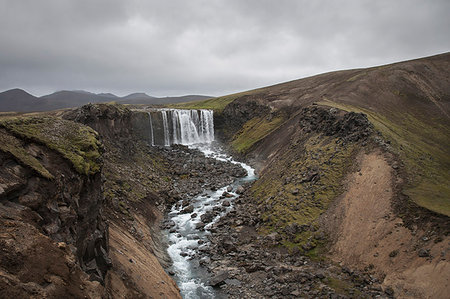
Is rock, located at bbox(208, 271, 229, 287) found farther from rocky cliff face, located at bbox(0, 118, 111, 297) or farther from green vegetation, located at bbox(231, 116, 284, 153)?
green vegetation, located at bbox(231, 116, 284, 153)

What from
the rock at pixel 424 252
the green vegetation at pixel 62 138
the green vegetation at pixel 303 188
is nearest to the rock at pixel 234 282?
the green vegetation at pixel 303 188

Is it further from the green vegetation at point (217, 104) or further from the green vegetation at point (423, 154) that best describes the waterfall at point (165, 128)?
the green vegetation at point (423, 154)

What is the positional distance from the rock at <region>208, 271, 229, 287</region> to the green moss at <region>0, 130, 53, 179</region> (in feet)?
51.5

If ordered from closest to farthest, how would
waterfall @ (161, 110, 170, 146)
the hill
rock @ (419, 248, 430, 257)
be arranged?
rock @ (419, 248, 430, 257), the hill, waterfall @ (161, 110, 170, 146)

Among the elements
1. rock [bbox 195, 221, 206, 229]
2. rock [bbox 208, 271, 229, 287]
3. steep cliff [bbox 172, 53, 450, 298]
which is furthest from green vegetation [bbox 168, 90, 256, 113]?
rock [bbox 208, 271, 229, 287]

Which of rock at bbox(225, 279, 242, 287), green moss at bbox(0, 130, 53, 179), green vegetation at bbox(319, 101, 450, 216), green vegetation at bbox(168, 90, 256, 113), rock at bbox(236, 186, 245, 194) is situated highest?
green vegetation at bbox(168, 90, 256, 113)

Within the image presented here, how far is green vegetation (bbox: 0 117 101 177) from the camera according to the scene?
519 inches

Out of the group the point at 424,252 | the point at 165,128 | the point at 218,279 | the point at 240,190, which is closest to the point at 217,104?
the point at 165,128

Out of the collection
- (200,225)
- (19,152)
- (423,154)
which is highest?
(19,152)

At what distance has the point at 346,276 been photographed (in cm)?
2198

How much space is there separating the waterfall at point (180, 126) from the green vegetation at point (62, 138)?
57.7 metres

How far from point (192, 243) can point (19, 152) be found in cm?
2062

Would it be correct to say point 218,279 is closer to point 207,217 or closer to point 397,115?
point 207,217

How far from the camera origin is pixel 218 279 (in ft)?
73.5
